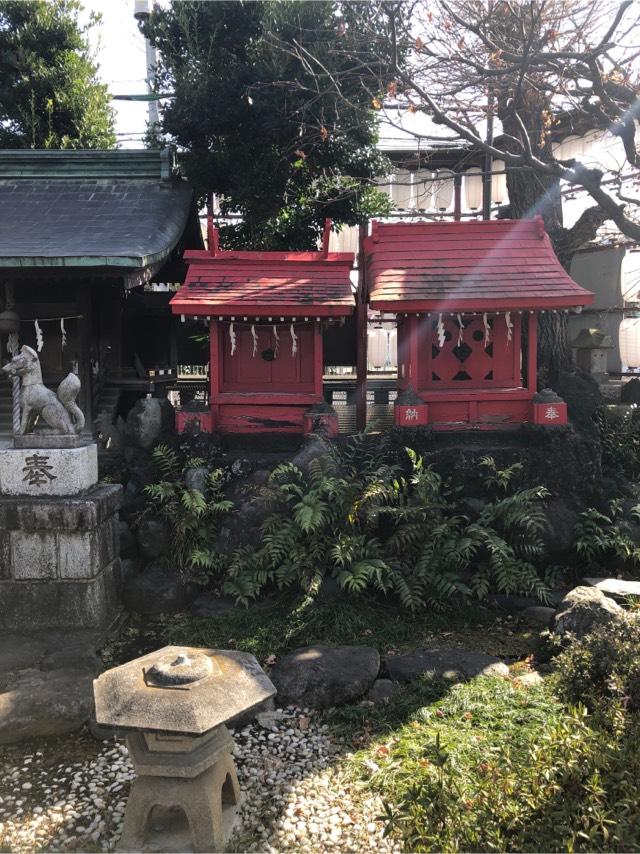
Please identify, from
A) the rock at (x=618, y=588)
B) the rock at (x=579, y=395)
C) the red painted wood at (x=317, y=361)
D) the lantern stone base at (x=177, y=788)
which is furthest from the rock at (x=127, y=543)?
the rock at (x=579, y=395)

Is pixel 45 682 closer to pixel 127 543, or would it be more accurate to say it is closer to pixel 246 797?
pixel 246 797

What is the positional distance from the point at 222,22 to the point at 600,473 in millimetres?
12459

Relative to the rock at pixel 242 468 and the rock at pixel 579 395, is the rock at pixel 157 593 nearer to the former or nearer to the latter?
the rock at pixel 242 468

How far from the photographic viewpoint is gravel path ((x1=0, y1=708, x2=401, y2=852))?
14.4ft

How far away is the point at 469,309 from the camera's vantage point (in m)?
10.1

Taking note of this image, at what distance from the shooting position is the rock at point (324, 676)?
6.11 metres

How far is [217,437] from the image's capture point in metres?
10.2

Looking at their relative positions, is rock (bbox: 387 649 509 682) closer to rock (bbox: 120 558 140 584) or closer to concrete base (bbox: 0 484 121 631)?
concrete base (bbox: 0 484 121 631)

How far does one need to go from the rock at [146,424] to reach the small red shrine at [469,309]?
409 cm

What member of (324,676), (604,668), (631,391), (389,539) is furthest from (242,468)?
(631,391)

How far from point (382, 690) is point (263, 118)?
11858 millimetres

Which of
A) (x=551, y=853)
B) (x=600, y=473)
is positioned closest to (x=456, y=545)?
(x=600, y=473)

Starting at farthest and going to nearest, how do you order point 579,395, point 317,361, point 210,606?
point 579,395 → point 317,361 → point 210,606

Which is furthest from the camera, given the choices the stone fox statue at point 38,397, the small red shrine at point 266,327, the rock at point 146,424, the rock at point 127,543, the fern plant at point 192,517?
the rock at point 146,424
